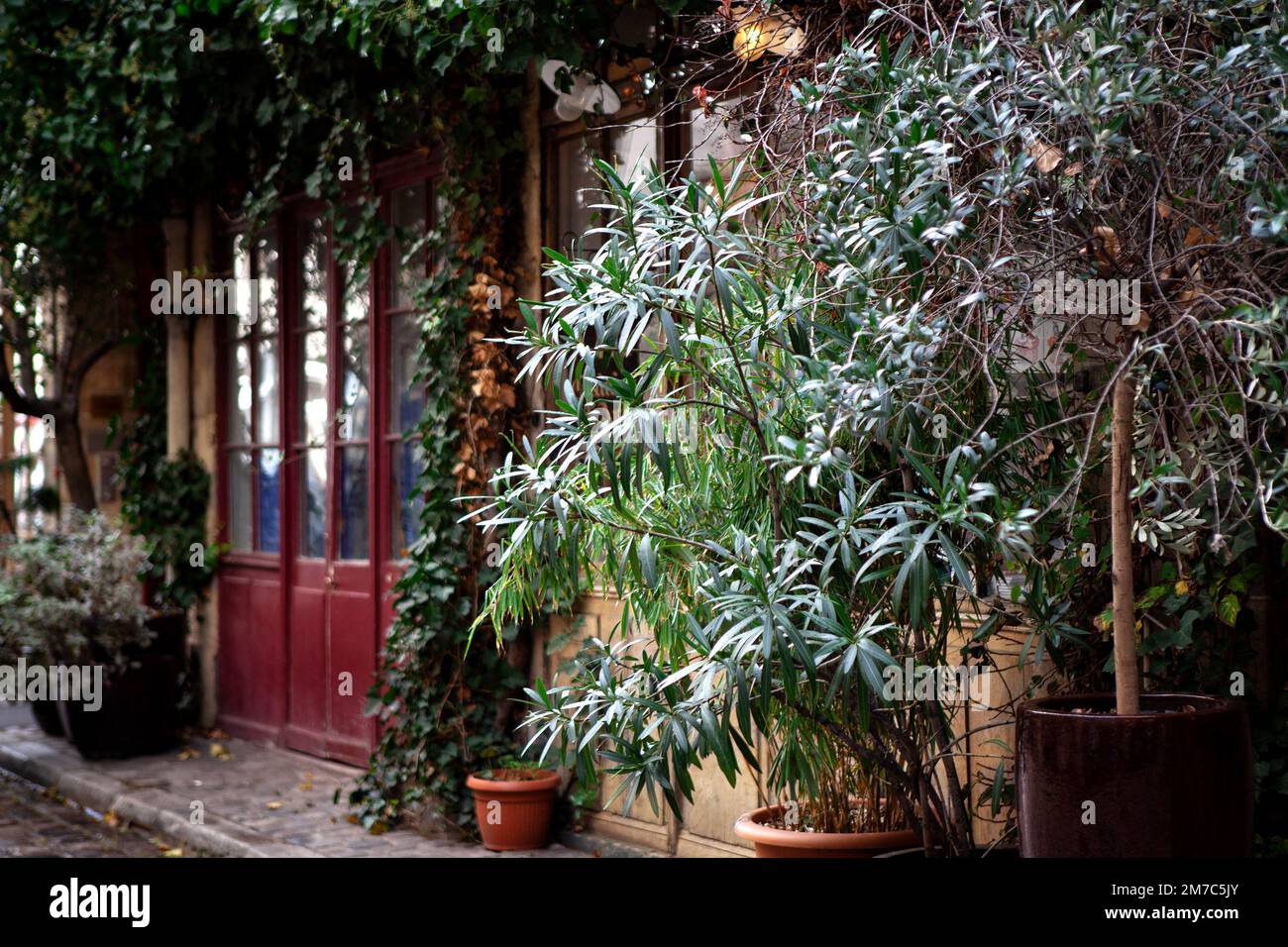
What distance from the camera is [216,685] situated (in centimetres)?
929

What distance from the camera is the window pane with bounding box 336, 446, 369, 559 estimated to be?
798 centimetres

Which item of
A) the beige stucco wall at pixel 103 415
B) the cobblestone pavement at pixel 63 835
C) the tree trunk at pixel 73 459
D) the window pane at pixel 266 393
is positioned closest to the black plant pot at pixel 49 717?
the cobblestone pavement at pixel 63 835

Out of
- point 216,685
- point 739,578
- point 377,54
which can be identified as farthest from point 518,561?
point 216,685

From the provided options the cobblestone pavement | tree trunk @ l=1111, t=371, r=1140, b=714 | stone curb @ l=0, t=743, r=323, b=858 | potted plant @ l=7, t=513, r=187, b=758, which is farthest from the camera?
potted plant @ l=7, t=513, r=187, b=758

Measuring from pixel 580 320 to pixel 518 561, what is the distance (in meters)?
0.72

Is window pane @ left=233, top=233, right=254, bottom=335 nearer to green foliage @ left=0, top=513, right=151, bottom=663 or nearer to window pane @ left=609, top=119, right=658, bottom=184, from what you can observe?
green foliage @ left=0, top=513, right=151, bottom=663

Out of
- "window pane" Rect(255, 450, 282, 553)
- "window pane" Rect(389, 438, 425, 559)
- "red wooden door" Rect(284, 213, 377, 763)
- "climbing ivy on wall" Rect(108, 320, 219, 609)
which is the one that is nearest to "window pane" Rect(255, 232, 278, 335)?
"red wooden door" Rect(284, 213, 377, 763)

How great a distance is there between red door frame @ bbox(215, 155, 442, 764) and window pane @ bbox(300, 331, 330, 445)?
8 centimetres

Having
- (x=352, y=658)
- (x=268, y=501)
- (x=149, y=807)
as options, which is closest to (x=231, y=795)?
(x=149, y=807)

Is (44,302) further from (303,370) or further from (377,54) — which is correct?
(377,54)

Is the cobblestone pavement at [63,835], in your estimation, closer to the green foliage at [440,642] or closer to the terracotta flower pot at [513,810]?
the green foliage at [440,642]

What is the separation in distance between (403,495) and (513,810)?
2.21 metres

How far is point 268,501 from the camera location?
8.89 m

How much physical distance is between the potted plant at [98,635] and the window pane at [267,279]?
1644mm
